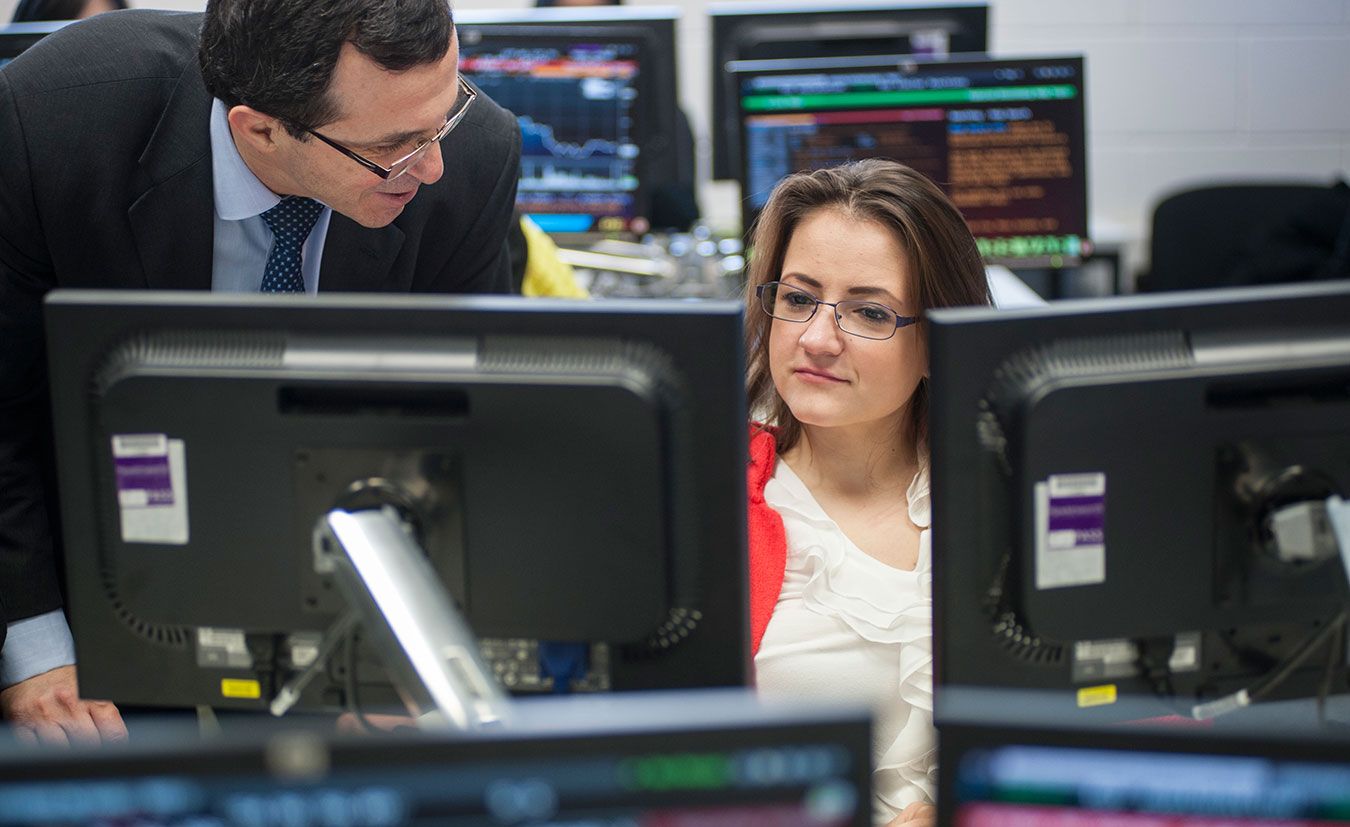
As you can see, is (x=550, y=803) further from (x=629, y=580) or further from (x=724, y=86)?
Answer: (x=724, y=86)

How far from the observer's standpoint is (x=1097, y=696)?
97cm

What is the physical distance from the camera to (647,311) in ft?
2.98

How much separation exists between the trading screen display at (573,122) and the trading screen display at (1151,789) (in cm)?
222

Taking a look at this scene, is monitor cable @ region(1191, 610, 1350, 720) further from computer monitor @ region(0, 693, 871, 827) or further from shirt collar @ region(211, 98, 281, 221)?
shirt collar @ region(211, 98, 281, 221)

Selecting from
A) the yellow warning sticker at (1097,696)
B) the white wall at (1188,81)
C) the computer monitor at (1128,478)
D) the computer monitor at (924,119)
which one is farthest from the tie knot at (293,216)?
the white wall at (1188,81)

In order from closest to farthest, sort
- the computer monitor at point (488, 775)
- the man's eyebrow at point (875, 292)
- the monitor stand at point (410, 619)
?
the computer monitor at point (488, 775)
the monitor stand at point (410, 619)
the man's eyebrow at point (875, 292)

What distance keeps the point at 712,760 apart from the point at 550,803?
83 mm

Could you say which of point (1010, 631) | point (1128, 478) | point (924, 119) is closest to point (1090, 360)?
point (1128, 478)

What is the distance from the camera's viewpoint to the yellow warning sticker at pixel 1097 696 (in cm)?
96

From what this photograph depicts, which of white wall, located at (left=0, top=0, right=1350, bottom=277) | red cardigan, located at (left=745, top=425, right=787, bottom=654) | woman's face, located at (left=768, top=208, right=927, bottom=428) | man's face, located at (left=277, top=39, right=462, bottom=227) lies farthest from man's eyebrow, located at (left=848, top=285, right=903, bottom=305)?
white wall, located at (left=0, top=0, right=1350, bottom=277)

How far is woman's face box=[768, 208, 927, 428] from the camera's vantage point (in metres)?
1.49

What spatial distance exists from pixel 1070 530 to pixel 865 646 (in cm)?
53

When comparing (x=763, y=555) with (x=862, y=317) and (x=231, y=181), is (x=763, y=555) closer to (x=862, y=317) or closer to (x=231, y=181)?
(x=862, y=317)

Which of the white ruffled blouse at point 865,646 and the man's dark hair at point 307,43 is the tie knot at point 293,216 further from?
the white ruffled blouse at point 865,646
